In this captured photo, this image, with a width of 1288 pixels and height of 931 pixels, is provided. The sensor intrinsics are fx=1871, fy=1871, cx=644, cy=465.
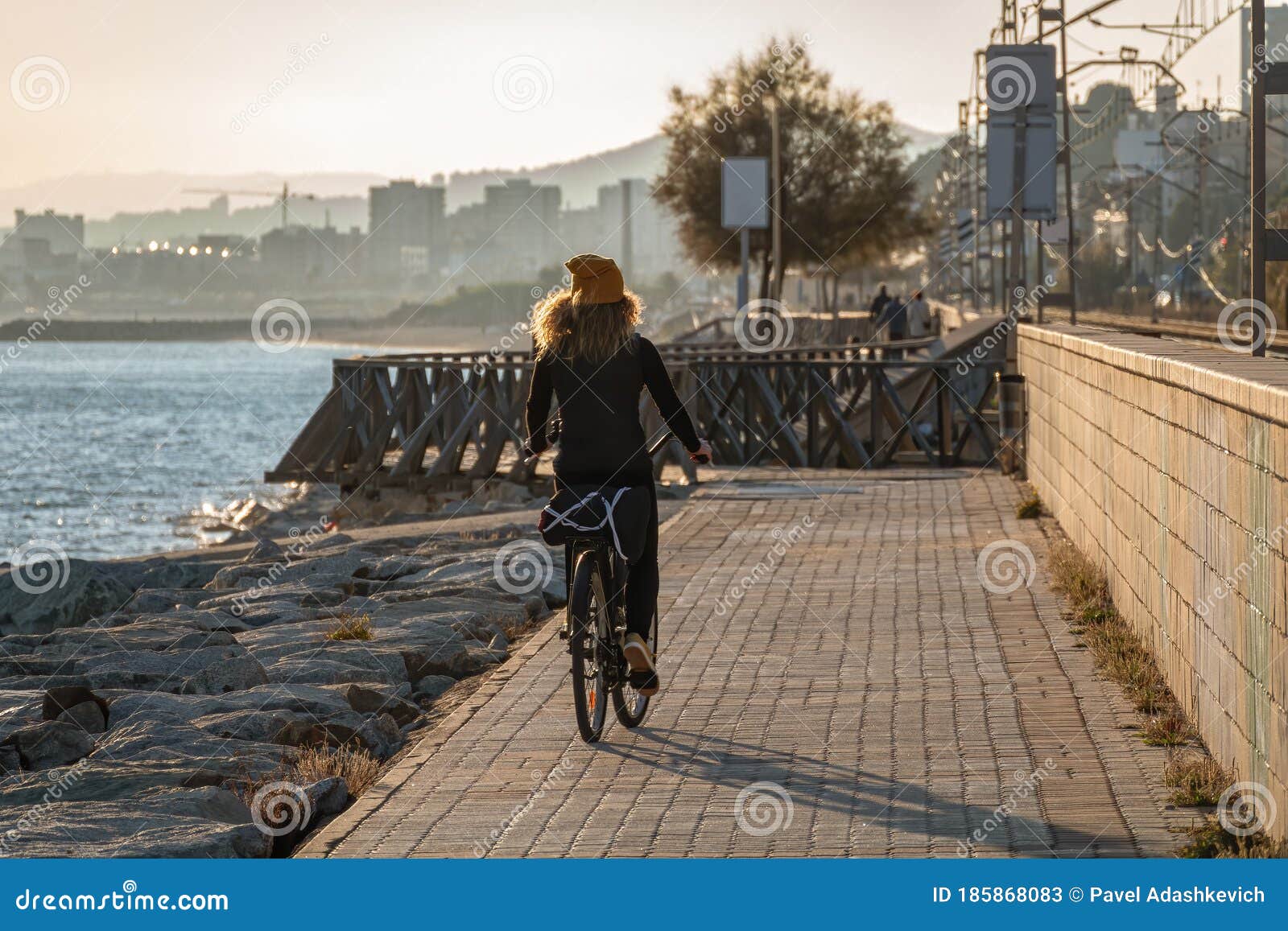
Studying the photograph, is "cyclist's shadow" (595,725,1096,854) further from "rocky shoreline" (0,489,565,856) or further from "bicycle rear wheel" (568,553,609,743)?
"rocky shoreline" (0,489,565,856)

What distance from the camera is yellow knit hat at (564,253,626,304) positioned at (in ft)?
23.4

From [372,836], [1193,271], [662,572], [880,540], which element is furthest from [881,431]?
[1193,271]

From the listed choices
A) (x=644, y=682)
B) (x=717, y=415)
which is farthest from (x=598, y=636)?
(x=717, y=415)

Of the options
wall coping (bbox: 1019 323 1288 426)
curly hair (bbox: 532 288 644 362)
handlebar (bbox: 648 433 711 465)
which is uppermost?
curly hair (bbox: 532 288 644 362)

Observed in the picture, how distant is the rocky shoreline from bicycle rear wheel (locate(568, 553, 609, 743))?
83 cm

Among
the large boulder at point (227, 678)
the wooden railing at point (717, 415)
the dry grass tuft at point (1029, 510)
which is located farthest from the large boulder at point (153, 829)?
the wooden railing at point (717, 415)

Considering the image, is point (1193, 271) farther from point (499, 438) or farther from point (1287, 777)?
point (1287, 777)

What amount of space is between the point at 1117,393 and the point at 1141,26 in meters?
22.2

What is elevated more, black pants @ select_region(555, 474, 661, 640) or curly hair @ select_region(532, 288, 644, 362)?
curly hair @ select_region(532, 288, 644, 362)

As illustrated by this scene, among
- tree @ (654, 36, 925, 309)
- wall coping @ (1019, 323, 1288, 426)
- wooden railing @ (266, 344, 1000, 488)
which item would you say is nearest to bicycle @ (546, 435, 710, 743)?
wall coping @ (1019, 323, 1288, 426)

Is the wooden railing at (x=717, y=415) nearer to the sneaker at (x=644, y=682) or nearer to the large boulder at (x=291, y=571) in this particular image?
the large boulder at (x=291, y=571)

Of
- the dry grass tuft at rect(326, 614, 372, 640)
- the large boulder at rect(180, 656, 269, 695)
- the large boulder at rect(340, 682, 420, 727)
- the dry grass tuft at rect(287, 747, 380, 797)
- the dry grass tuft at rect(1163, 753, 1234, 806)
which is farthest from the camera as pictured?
the dry grass tuft at rect(326, 614, 372, 640)

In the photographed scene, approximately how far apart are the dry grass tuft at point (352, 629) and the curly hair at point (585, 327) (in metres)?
3.20

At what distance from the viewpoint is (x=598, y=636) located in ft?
23.7
